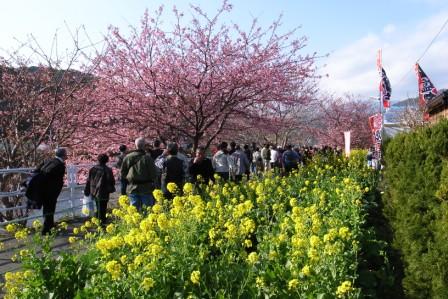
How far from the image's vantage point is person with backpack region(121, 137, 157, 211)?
25.8ft

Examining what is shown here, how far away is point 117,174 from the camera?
1347cm

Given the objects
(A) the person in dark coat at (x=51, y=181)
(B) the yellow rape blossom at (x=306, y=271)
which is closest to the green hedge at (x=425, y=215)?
(B) the yellow rape blossom at (x=306, y=271)

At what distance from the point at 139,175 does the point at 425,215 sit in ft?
15.3

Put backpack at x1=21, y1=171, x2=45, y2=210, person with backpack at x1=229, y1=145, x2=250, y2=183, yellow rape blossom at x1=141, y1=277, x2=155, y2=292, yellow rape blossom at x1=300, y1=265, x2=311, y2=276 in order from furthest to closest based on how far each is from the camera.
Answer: person with backpack at x1=229, y1=145, x2=250, y2=183, backpack at x1=21, y1=171, x2=45, y2=210, yellow rape blossom at x1=300, y1=265, x2=311, y2=276, yellow rape blossom at x1=141, y1=277, x2=155, y2=292

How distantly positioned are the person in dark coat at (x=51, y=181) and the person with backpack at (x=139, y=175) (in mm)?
1038

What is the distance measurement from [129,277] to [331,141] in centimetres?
3879

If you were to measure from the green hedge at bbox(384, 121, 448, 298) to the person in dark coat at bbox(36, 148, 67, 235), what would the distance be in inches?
206

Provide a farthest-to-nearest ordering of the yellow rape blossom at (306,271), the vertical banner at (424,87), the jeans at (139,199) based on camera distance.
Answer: the vertical banner at (424,87), the jeans at (139,199), the yellow rape blossom at (306,271)

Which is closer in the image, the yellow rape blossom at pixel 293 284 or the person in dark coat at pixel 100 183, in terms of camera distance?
the yellow rape blossom at pixel 293 284

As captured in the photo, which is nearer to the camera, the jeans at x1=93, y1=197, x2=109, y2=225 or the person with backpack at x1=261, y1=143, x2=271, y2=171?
the jeans at x1=93, y1=197, x2=109, y2=225

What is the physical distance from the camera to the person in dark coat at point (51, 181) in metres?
7.66

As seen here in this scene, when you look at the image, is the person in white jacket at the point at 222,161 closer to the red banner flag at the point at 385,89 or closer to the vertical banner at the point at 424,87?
the red banner flag at the point at 385,89

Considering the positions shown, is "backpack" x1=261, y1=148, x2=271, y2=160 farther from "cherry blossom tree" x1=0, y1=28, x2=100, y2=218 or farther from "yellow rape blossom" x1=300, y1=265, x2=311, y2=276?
"yellow rape blossom" x1=300, y1=265, x2=311, y2=276

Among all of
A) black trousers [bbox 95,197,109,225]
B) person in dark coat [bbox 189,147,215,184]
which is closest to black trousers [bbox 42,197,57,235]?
black trousers [bbox 95,197,109,225]
